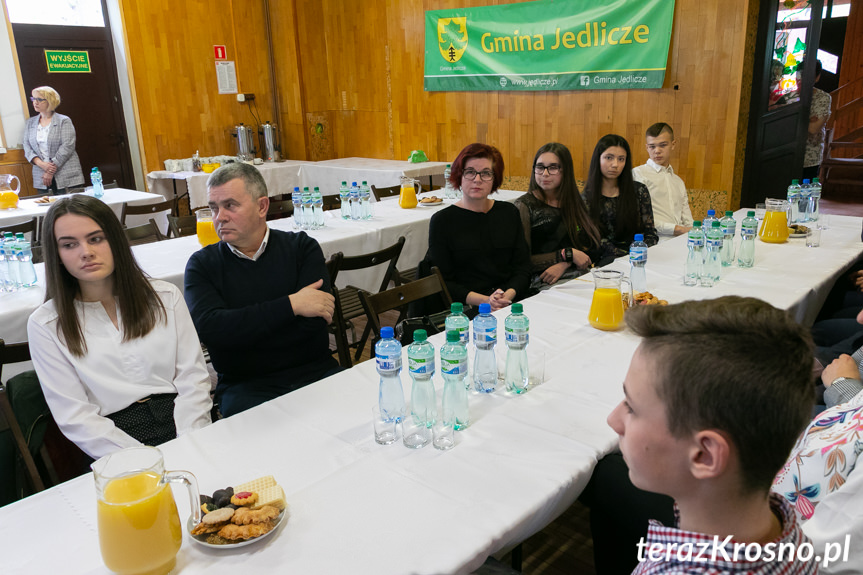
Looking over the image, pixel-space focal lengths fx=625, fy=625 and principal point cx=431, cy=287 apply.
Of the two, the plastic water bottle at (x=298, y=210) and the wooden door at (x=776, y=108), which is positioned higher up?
the wooden door at (x=776, y=108)

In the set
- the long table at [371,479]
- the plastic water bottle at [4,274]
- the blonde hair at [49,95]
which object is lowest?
the long table at [371,479]

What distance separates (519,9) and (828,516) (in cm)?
610

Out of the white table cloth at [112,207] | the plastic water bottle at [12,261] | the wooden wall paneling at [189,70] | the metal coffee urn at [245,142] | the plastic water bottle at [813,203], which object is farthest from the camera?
the metal coffee urn at [245,142]

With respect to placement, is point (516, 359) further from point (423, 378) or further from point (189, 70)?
point (189, 70)

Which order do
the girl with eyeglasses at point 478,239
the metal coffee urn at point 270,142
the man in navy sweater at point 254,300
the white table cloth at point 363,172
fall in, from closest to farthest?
the man in navy sweater at point 254,300 < the girl with eyeglasses at point 478,239 < the white table cloth at point 363,172 < the metal coffee urn at point 270,142

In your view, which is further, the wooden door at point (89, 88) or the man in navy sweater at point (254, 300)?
the wooden door at point (89, 88)

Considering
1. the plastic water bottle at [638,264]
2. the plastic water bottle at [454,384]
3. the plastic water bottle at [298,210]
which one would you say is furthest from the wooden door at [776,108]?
the plastic water bottle at [454,384]

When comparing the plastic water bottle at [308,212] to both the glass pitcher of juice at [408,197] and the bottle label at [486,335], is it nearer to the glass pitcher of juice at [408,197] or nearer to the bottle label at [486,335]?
the glass pitcher of juice at [408,197]

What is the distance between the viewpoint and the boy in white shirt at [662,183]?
13.4ft

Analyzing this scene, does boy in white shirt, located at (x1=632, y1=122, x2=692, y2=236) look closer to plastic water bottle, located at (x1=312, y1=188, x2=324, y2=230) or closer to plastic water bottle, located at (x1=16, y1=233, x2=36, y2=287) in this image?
plastic water bottle, located at (x1=312, y1=188, x2=324, y2=230)

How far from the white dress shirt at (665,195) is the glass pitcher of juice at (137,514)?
3.60m

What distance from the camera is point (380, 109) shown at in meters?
7.87

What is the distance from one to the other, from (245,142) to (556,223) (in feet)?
18.6

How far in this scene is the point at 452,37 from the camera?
6.95m
